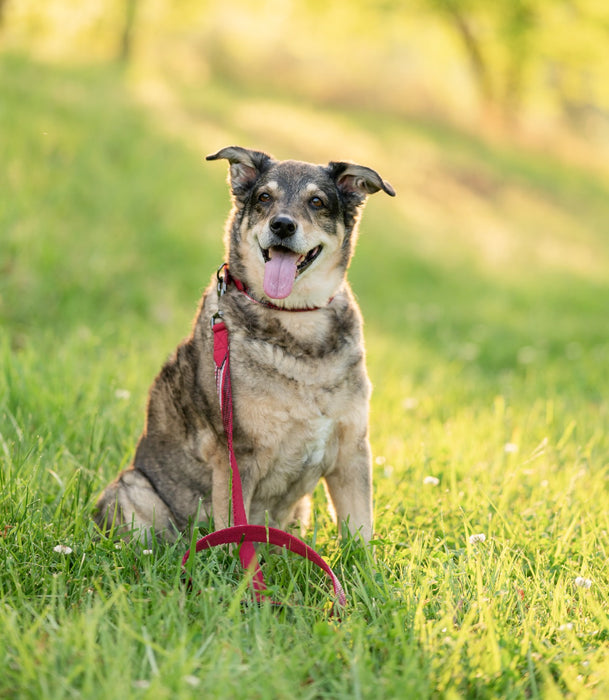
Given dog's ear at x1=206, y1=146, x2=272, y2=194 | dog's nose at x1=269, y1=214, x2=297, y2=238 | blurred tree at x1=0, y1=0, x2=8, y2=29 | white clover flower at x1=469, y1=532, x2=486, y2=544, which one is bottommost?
white clover flower at x1=469, y1=532, x2=486, y2=544

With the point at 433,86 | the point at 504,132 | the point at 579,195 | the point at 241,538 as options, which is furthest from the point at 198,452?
the point at 433,86

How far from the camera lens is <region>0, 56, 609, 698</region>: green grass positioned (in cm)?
239

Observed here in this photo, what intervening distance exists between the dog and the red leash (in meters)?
0.05

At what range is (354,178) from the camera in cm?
371

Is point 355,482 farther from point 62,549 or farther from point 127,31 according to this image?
point 127,31

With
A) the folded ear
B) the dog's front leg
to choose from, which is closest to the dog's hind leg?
the dog's front leg

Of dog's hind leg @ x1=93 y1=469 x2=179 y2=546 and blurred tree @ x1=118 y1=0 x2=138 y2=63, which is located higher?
blurred tree @ x1=118 y1=0 x2=138 y2=63

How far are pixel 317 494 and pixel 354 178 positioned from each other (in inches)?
64.9

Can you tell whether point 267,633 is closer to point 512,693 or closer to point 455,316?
point 512,693

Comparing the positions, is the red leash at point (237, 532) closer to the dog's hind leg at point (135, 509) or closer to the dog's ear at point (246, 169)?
the dog's hind leg at point (135, 509)

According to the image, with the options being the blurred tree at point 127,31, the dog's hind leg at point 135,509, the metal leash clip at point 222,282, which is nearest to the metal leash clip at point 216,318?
the metal leash clip at point 222,282

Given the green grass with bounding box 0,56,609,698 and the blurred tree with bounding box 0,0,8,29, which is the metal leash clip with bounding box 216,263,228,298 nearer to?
the green grass with bounding box 0,56,609,698

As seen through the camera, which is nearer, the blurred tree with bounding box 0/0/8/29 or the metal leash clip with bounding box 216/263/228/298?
the metal leash clip with bounding box 216/263/228/298

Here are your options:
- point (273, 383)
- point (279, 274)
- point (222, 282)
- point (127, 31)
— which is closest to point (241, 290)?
point (222, 282)
